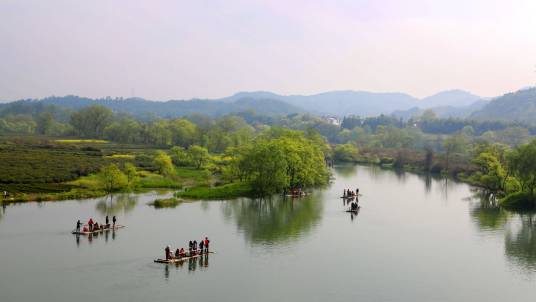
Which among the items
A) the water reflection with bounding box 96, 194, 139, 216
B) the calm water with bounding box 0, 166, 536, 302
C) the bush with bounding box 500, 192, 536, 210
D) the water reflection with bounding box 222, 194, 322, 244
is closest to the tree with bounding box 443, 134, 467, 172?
the bush with bounding box 500, 192, 536, 210

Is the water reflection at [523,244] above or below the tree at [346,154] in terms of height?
below

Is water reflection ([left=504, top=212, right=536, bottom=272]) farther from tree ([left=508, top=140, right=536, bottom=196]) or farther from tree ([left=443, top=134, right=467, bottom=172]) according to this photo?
tree ([left=443, top=134, right=467, bottom=172])

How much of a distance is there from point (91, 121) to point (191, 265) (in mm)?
148208

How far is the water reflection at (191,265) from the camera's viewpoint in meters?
37.2


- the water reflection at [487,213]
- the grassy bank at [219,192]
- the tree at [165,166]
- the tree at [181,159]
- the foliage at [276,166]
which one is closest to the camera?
the water reflection at [487,213]

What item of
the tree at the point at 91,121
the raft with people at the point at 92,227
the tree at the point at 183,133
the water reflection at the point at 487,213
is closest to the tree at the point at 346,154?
the tree at the point at 183,133

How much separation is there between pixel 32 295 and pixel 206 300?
9.44 m

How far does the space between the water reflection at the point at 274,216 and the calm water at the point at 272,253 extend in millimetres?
108

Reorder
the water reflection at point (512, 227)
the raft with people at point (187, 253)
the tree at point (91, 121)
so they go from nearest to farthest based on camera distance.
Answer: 1. the raft with people at point (187, 253)
2. the water reflection at point (512, 227)
3. the tree at point (91, 121)

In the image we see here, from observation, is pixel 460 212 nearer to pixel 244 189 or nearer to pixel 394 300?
pixel 244 189

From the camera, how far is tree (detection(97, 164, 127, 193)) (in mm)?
69125

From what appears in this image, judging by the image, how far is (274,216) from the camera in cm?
5712

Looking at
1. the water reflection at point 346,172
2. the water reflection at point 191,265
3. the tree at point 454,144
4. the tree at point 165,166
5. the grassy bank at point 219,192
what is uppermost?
the tree at point 454,144

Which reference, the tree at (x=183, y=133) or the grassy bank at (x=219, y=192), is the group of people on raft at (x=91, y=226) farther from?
the tree at (x=183, y=133)
